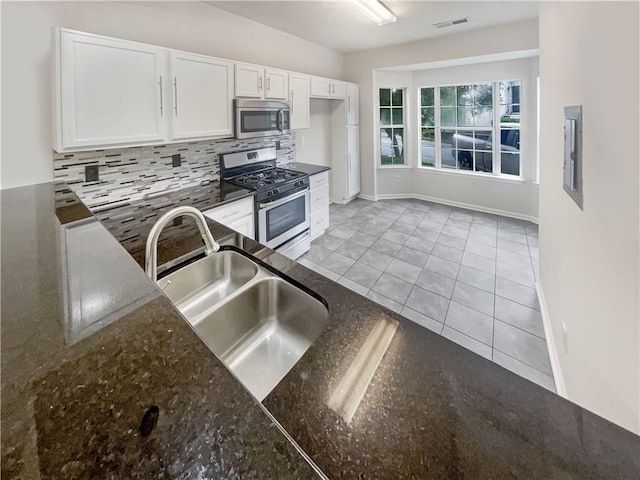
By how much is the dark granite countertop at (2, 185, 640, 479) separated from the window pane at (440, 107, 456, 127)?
5881mm

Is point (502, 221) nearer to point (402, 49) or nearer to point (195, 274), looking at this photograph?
point (402, 49)

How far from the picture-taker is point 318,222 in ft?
14.4

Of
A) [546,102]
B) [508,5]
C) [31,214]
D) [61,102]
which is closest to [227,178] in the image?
[61,102]

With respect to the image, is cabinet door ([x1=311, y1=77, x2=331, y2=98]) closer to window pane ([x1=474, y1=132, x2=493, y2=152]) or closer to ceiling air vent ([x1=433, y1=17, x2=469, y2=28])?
ceiling air vent ([x1=433, y1=17, x2=469, y2=28])

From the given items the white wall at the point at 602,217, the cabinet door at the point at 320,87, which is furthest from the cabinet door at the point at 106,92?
the white wall at the point at 602,217

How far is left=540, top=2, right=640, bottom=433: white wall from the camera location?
896mm

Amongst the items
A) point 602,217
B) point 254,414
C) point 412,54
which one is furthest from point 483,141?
point 254,414

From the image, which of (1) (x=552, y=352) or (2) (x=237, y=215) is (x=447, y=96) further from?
(1) (x=552, y=352)

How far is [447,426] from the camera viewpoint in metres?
0.60

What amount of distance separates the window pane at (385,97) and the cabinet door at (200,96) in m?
3.73

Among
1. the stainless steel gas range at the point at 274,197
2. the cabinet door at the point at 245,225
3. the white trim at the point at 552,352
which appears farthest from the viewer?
the stainless steel gas range at the point at 274,197

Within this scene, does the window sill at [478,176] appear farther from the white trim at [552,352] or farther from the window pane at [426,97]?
the white trim at [552,352]

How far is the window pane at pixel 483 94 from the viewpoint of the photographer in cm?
527

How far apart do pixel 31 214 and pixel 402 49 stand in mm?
5427
